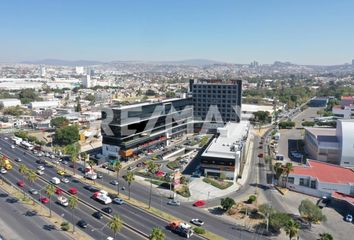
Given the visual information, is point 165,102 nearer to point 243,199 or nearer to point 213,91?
point 213,91

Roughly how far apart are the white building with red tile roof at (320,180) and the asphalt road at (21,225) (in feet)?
186

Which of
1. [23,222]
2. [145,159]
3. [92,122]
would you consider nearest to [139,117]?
[145,159]

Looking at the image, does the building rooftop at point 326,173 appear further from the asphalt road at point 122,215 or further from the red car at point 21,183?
the red car at point 21,183

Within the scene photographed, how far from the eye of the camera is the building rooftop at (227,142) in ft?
290

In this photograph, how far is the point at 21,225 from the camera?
58969mm

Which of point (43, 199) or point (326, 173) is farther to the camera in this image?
point (326, 173)

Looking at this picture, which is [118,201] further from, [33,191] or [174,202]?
[33,191]

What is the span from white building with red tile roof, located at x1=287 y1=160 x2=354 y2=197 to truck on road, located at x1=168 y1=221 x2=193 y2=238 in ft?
121

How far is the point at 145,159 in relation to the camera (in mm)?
104000

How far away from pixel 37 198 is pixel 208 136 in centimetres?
8149

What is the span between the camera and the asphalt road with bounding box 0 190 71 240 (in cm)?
5512

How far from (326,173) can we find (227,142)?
1156 inches

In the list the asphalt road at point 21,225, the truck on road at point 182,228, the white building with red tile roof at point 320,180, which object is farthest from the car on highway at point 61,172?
the white building with red tile roof at point 320,180

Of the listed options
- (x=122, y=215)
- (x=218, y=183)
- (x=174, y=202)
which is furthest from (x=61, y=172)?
(x=218, y=183)
